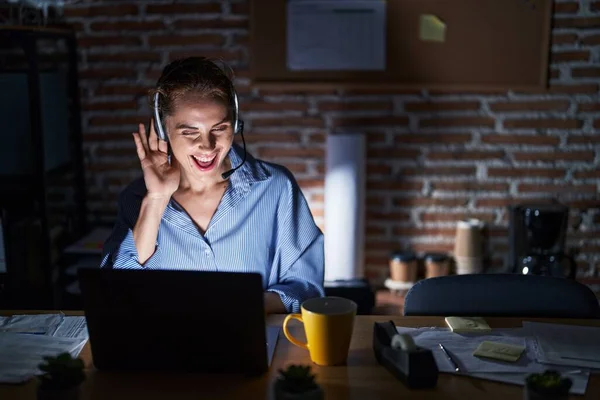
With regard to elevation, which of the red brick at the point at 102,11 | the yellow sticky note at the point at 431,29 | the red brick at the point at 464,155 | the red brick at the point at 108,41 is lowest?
the red brick at the point at 464,155

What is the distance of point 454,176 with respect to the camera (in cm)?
328

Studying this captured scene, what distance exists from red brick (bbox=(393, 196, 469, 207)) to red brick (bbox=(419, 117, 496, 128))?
31cm

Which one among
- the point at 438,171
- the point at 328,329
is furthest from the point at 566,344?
the point at 438,171

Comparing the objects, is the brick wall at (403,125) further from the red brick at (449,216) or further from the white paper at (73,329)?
the white paper at (73,329)

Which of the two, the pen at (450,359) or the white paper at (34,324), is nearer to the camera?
the pen at (450,359)

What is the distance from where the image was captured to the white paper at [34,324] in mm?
1595

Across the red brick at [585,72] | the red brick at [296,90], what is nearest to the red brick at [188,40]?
the red brick at [296,90]

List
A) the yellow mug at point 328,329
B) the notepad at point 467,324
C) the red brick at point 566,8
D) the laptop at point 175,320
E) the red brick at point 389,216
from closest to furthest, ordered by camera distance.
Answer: the laptop at point 175,320 → the yellow mug at point 328,329 → the notepad at point 467,324 → the red brick at point 566,8 → the red brick at point 389,216

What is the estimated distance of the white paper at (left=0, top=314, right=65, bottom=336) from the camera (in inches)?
62.8

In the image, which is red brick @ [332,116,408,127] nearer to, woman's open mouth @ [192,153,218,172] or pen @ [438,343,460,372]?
woman's open mouth @ [192,153,218,172]

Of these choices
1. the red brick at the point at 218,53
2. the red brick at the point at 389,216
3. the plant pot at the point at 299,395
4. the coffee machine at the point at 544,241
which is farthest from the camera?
the red brick at the point at 389,216

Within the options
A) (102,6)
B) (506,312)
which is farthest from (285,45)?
(506,312)

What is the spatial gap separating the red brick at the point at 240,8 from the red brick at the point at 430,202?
39.6 inches

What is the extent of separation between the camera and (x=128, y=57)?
10.6 ft
